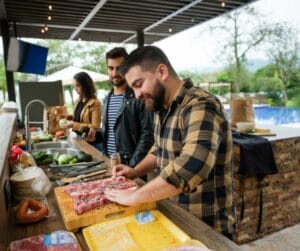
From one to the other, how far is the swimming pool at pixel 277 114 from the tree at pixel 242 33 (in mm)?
1711

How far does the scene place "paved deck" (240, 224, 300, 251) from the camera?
8.66 ft

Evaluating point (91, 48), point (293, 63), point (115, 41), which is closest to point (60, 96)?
point (115, 41)

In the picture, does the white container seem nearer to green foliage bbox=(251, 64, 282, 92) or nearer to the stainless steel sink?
the stainless steel sink

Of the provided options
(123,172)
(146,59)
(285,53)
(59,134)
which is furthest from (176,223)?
(285,53)

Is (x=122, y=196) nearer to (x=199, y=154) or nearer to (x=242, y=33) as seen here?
(x=199, y=154)

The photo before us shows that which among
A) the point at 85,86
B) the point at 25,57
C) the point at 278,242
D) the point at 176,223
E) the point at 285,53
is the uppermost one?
the point at 285,53

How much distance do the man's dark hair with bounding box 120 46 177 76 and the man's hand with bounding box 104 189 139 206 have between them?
527 mm

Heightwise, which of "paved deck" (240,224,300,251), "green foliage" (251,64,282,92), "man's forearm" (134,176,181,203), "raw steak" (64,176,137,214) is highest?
"green foliage" (251,64,282,92)

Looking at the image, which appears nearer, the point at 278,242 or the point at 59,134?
the point at 278,242

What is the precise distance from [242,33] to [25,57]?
19.0 ft

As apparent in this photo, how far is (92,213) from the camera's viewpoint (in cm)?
102

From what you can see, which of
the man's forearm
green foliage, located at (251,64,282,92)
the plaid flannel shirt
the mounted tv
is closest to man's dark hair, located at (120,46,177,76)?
the plaid flannel shirt

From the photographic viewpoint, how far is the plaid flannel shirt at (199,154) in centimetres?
97

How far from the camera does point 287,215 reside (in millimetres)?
2949
